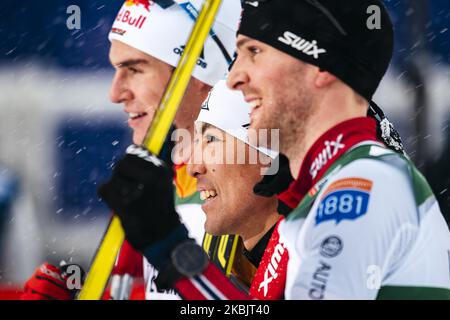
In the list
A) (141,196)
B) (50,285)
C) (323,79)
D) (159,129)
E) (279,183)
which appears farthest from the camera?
(50,285)

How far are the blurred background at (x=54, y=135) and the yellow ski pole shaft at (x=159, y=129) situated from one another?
8.91 ft

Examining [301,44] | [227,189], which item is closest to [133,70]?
[227,189]

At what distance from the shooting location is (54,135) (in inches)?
207

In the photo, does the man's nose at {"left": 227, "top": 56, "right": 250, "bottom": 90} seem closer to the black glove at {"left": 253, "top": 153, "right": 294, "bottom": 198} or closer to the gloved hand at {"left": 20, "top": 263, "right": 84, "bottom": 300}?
the black glove at {"left": 253, "top": 153, "right": 294, "bottom": 198}

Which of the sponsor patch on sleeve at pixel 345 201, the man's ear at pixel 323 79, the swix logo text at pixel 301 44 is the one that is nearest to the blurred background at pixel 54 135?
the swix logo text at pixel 301 44

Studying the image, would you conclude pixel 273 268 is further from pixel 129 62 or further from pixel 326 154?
pixel 129 62

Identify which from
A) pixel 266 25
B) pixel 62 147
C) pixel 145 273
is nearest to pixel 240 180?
pixel 145 273

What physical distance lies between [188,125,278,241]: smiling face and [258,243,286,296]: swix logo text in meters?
0.75

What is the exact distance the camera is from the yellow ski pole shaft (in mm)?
2367

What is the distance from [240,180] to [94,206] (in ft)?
6.22

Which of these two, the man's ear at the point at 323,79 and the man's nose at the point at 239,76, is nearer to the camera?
the man's ear at the point at 323,79

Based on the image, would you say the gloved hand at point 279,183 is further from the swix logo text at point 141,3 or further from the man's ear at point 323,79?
the swix logo text at point 141,3

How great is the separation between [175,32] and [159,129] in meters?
1.94

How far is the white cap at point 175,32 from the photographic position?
4.26 metres
